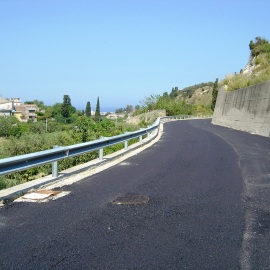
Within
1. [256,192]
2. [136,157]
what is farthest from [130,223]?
[136,157]

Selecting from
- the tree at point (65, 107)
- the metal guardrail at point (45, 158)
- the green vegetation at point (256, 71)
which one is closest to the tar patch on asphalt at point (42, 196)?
the metal guardrail at point (45, 158)

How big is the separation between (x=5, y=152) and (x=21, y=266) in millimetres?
24155

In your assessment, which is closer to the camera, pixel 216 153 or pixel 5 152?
pixel 216 153

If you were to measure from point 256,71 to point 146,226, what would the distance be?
49250mm

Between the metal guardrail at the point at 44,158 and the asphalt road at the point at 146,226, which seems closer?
the asphalt road at the point at 146,226

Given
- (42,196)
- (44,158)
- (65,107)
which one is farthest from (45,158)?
(65,107)

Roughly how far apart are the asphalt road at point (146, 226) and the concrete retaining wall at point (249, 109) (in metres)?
19.2

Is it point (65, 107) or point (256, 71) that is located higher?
point (256, 71)

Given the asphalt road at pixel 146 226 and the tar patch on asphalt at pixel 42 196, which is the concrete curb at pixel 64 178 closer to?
the tar patch on asphalt at pixel 42 196

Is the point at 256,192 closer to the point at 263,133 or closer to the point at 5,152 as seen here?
the point at 263,133

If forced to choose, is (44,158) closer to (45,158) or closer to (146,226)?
(45,158)

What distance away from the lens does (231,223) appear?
5.74 metres

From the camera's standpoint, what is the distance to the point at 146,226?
5.54 meters

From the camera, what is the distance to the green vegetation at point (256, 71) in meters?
37.1
